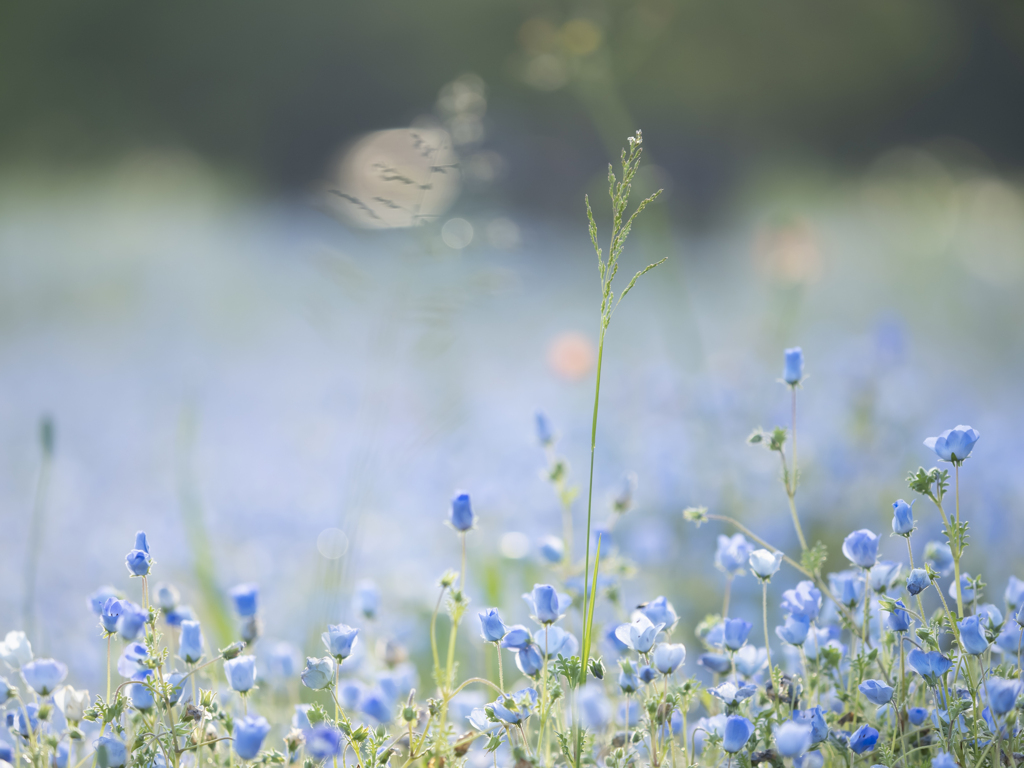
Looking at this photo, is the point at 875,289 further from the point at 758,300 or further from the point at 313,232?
the point at 313,232

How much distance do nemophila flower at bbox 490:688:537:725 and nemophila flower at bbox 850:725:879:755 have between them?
31 cm

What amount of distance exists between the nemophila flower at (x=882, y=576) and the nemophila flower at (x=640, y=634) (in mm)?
259

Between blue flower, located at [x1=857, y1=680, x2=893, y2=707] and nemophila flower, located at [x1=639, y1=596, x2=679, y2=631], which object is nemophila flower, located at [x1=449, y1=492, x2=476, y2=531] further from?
blue flower, located at [x1=857, y1=680, x2=893, y2=707]

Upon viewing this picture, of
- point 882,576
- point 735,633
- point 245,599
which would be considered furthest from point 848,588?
point 245,599

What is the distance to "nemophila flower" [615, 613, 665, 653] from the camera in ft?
2.56

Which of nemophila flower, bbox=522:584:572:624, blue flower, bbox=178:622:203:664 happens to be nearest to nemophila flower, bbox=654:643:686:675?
nemophila flower, bbox=522:584:572:624

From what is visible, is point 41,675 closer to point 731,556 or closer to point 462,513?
point 462,513

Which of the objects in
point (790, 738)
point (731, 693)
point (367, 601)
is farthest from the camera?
point (367, 601)

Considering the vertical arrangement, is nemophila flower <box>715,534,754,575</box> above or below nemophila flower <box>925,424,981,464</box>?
below

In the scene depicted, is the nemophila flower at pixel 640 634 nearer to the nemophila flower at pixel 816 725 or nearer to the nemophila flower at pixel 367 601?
the nemophila flower at pixel 816 725

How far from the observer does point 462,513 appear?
89 centimetres

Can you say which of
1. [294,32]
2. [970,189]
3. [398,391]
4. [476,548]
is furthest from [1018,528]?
[294,32]

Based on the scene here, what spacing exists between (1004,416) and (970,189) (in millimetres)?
3474

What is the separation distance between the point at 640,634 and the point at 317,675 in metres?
0.32
